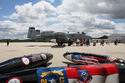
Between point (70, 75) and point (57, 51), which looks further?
point (57, 51)

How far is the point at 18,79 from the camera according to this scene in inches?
353

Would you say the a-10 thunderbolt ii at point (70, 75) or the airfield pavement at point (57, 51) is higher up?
the a-10 thunderbolt ii at point (70, 75)

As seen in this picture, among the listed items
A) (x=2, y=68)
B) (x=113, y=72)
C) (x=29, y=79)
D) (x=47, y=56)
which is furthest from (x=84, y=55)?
(x=29, y=79)

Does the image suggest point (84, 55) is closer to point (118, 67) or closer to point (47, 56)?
point (47, 56)

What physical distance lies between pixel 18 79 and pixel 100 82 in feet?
9.42

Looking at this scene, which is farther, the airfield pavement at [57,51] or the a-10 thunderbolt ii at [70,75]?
the airfield pavement at [57,51]

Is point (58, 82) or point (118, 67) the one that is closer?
point (58, 82)

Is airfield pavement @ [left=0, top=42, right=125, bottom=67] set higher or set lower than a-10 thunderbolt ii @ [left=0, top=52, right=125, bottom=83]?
lower

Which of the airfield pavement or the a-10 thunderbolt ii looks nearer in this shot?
the a-10 thunderbolt ii

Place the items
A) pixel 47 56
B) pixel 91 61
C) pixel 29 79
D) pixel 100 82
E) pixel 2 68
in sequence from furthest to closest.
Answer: pixel 47 56, pixel 91 61, pixel 2 68, pixel 100 82, pixel 29 79

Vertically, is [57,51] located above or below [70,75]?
below

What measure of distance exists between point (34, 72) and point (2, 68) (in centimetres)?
372

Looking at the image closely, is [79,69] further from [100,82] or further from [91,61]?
[91,61]

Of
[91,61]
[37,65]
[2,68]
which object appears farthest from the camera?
[91,61]
